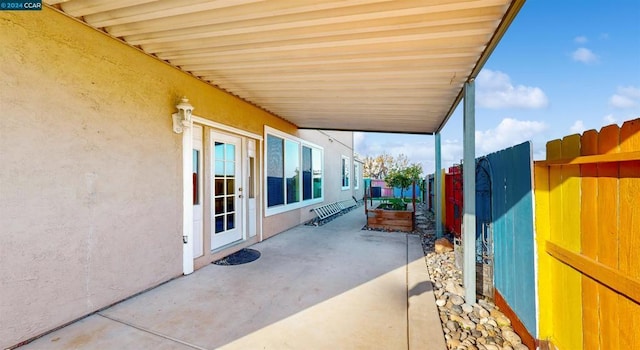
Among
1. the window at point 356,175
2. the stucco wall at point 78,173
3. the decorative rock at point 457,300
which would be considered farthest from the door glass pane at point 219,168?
the window at point 356,175

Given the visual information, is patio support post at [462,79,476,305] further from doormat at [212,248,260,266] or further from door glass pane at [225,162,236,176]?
door glass pane at [225,162,236,176]

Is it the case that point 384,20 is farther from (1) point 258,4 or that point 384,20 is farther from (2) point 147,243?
(2) point 147,243

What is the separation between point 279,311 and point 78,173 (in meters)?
2.42

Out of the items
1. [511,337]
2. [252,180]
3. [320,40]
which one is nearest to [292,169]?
[252,180]

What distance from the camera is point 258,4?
2.30m

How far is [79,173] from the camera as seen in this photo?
269cm

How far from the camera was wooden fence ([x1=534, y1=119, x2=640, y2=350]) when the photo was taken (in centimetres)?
133

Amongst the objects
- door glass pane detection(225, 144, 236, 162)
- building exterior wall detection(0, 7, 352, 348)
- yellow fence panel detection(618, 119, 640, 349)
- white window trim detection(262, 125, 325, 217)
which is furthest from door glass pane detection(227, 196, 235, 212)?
yellow fence panel detection(618, 119, 640, 349)

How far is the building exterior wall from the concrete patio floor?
32 cm

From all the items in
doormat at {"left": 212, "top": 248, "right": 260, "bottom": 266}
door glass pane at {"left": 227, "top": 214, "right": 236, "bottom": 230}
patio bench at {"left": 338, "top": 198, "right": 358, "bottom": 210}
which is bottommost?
doormat at {"left": 212, "top": 248, "right": 260, "bottom": 266}

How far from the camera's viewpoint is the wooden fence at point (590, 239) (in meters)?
1.33

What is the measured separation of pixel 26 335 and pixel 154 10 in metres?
2.98

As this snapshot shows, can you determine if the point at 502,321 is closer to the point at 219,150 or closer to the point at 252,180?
the point at 219,150

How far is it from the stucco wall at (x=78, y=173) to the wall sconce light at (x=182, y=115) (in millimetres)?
83
